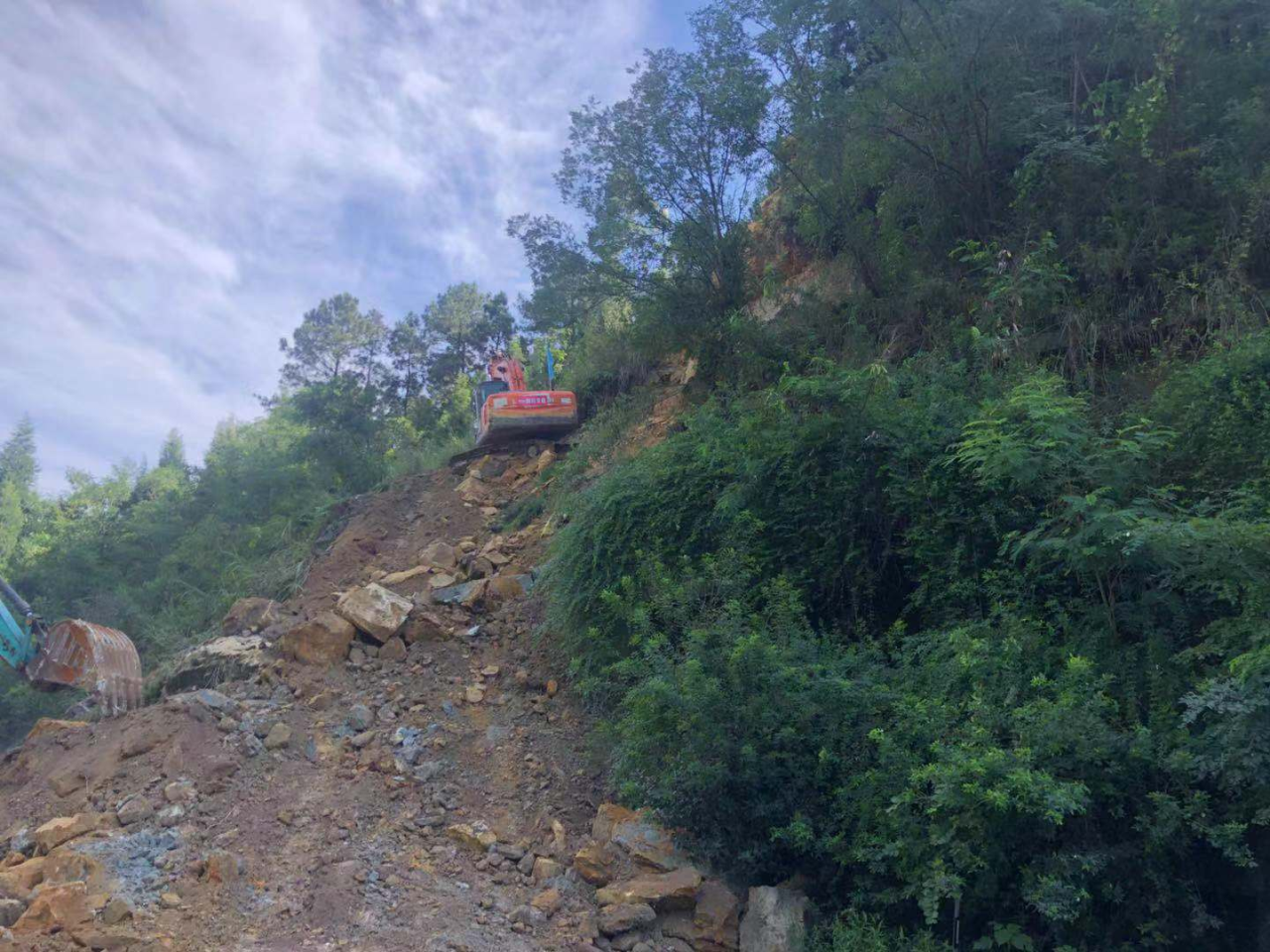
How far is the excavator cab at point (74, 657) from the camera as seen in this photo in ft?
32.4

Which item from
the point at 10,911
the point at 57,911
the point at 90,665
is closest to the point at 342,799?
the point at 57,911

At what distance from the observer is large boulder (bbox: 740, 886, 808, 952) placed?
5.61 meters

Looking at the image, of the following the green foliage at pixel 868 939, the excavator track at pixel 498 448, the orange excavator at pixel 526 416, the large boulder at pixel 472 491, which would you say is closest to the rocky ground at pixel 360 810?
the green foliage at pixel 868 939

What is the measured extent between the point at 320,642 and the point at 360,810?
2.76 metres

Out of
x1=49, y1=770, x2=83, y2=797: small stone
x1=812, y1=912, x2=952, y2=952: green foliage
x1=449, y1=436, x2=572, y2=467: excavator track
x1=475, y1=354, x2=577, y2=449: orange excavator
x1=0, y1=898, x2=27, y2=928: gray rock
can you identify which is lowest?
x1=0, y1=898, x2=27, y2=928: gray rock

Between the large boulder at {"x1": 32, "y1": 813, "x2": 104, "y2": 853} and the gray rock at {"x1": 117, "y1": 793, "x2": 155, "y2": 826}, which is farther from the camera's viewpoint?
the gray rock at {"x1": 117, "y1": 793, "x2": 155, "y2": 826}

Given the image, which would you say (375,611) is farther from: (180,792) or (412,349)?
(412,349)

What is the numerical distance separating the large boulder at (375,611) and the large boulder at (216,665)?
38.1 inches

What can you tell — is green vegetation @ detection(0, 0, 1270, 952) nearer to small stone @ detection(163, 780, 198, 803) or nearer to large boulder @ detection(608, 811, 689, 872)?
large boulder @ detection(608, 811, 689, 872)

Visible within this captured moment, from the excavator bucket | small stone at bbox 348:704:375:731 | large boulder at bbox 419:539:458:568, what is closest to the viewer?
small stone at bbox 348:704:375:731

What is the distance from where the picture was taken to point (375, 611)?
1013cm

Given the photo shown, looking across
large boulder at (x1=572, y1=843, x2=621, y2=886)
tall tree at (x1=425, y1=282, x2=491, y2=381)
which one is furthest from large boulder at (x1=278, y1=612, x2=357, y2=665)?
tall tree at (x1=425, y1=282, x2=491, y2=381)

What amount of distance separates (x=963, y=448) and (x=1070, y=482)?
0.79m

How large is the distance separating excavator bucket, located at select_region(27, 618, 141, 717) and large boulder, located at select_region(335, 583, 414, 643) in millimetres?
2243
